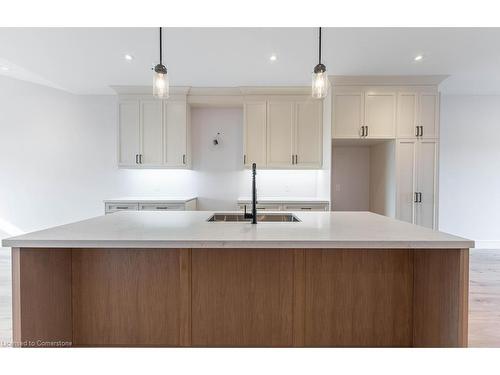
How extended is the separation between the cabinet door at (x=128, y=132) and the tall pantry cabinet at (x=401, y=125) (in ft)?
9.35

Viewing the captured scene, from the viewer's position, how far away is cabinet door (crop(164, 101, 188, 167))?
A: 428cm

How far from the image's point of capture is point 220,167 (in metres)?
4.74

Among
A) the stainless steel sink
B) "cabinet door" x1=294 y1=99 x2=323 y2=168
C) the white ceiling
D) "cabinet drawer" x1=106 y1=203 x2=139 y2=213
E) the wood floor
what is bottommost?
the wood floor

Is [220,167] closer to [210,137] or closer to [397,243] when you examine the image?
[210,137]

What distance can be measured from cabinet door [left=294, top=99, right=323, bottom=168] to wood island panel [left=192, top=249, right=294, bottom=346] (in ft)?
8.79

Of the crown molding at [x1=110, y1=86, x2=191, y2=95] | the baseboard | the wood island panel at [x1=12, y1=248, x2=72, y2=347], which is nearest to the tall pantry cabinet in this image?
the baseboard

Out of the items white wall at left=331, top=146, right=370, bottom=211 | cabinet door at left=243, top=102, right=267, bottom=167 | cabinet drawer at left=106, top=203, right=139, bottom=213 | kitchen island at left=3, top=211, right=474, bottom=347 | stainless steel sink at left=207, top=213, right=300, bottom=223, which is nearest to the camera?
kitchen island at left=3, top=211, right=474, bottom=347

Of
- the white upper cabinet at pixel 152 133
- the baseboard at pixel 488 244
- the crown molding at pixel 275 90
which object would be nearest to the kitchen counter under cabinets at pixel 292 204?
the white upper cabinet at pixel 152 133

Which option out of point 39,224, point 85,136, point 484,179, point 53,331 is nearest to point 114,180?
point 85,136

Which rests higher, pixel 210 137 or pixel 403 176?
pixel 210 137

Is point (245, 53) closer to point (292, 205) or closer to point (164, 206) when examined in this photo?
point (292, 205)

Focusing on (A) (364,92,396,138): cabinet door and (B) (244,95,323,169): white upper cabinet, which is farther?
(B) (244,95,323,169): white upper cabinet

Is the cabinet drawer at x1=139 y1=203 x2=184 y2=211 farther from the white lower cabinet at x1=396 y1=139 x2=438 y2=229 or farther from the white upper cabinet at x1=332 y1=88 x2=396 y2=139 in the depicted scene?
the white lower cabinet at x1=396 y1=139 x2=438 y2=229

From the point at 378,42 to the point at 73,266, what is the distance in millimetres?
3298
